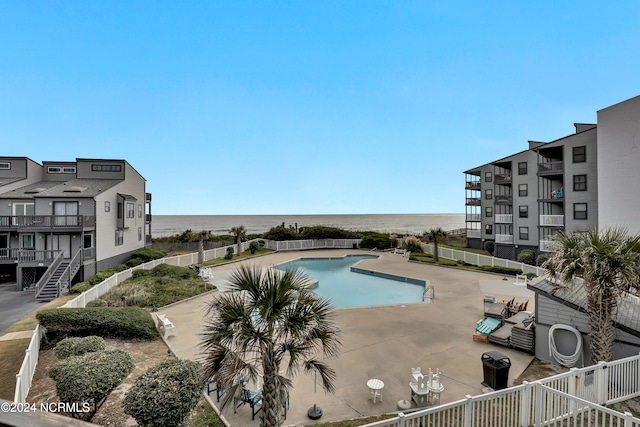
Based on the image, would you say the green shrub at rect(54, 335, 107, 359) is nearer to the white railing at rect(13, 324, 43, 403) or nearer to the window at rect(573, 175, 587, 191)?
the white railing at rect(13, 324, 43, 403)

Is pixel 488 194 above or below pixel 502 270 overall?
above

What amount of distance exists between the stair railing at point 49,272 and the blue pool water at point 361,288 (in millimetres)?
12900

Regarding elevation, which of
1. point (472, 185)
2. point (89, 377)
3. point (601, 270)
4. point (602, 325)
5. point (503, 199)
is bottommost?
point (89, 377)

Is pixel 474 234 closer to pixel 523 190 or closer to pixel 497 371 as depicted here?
pixel 523 190

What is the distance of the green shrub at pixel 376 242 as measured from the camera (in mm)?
35656

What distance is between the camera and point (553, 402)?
563cm

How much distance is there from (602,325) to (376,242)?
28.9 metres

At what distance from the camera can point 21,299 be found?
51.4ft

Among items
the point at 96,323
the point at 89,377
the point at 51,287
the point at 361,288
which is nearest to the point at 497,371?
the point at 89,377

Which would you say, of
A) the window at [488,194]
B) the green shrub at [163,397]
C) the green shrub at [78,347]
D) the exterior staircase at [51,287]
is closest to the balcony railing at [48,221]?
the exterior staircase at [51,287]

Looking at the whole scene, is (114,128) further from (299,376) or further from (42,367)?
(299,376)

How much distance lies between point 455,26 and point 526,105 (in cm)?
1018

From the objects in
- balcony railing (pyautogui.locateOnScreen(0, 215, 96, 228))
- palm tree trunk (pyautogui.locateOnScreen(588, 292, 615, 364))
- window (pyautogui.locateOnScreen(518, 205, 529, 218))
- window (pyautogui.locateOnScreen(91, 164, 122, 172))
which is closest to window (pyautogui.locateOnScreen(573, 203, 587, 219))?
window (pyautogui.locateOnScreen(518, 205, 529, 218))

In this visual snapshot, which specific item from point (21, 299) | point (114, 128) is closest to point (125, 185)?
point (114, 128)
